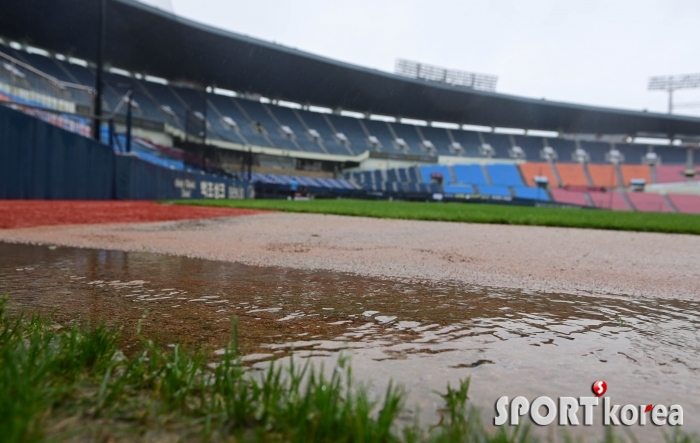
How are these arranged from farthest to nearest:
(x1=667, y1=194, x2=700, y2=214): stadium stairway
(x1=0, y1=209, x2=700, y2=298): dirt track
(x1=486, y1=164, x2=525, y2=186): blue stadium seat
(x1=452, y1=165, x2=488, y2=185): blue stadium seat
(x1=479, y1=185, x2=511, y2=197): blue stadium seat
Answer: (x1=452, y1=165, x2=488, y2=185): blue stadium seat
(x1=486, y1=164, x2=525, y2=186): blue stadium seat
(x1=479, y1=185, x2=511, y2=197): blue stadium seat
(x1=667, y1=194, x2=700, y2=214): stadium stairway
(x1=0, y1=209, x2=700, y2=298): dirt track

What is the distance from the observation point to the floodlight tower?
55.0 m

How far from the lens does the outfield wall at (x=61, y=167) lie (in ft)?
30.5

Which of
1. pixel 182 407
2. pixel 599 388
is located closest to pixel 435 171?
pixel 599 388

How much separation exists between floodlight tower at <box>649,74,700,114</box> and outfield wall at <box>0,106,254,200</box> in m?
60.3

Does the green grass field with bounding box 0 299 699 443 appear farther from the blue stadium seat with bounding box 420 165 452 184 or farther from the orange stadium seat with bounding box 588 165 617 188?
the orange stadium seat with bounding box 588 165 617 188

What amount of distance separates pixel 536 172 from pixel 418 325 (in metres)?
44.9

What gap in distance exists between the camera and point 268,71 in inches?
1453

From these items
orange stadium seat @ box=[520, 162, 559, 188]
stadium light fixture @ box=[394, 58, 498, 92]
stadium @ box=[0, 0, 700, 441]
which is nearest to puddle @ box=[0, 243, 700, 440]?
stadium @ box=[0, 0, 700, 441]

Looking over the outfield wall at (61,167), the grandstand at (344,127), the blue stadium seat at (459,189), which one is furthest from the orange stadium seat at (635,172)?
the outfield wall at (61,167)

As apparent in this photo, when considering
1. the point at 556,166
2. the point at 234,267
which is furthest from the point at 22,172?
the point at 556,166

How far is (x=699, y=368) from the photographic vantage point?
1235mm

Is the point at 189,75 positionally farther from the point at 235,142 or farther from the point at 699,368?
the point at 699,368

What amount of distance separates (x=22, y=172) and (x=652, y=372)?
1126cm

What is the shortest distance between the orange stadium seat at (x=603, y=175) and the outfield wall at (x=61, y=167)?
40118 mm
